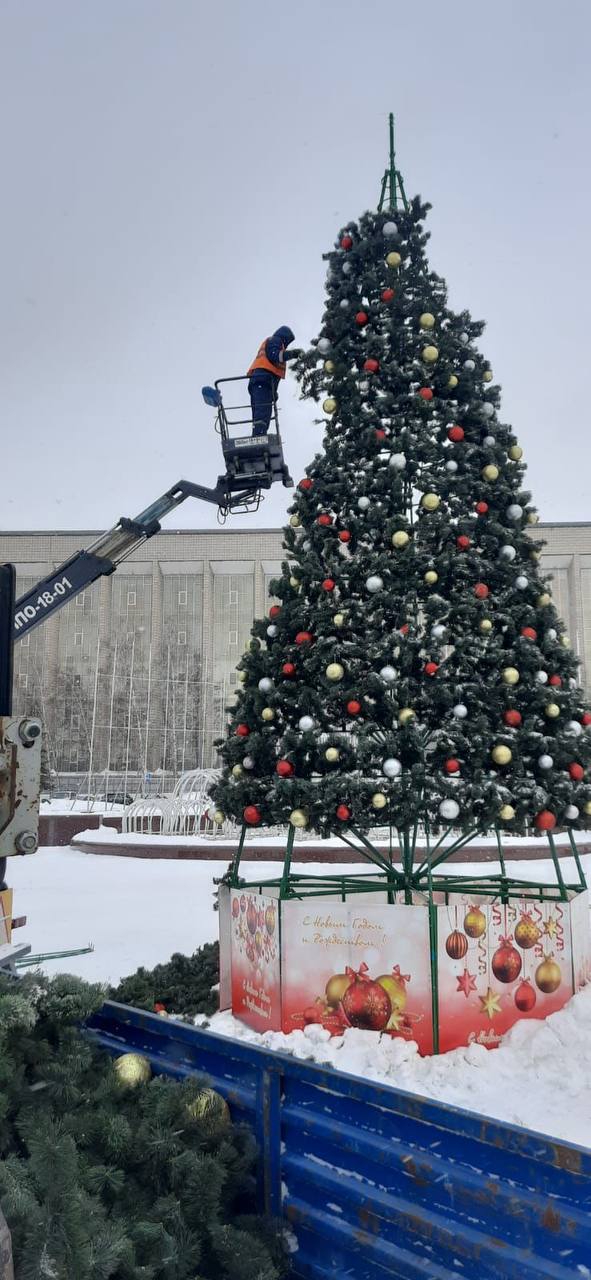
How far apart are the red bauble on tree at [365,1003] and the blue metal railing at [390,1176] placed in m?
2.81

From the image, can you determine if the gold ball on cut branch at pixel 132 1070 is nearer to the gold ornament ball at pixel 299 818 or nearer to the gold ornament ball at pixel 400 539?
the gold ornament ball at pixel 299 818

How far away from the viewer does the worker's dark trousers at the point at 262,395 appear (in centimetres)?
878

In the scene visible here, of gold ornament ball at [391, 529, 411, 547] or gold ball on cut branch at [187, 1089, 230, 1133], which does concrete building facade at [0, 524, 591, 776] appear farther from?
gold ball on cut branch at [187, 1089, 230, 1133]

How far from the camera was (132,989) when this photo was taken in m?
6.20

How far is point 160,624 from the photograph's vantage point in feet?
194

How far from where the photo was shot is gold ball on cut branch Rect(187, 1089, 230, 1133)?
2.54 metres

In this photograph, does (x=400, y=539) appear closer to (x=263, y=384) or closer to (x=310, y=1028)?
(x=310, y=1028)

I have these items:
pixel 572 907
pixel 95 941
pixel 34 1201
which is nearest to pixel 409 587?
pixel 572 907

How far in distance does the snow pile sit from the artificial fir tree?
1.27m

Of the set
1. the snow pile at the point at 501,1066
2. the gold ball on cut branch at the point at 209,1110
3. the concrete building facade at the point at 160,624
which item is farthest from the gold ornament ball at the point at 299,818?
the concrete building facade at the point at 160,624

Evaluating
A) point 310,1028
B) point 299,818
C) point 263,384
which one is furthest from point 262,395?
point 310,1028

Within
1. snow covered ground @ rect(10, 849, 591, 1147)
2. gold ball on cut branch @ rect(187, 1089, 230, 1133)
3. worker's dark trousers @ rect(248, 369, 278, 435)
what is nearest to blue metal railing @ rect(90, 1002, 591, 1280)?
gold ball on cut branch @ rect(187, 1089, 230, 1133)

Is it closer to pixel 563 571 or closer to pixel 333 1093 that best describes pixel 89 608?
pixel 563 571

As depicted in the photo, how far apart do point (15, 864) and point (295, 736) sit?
36.6ft
